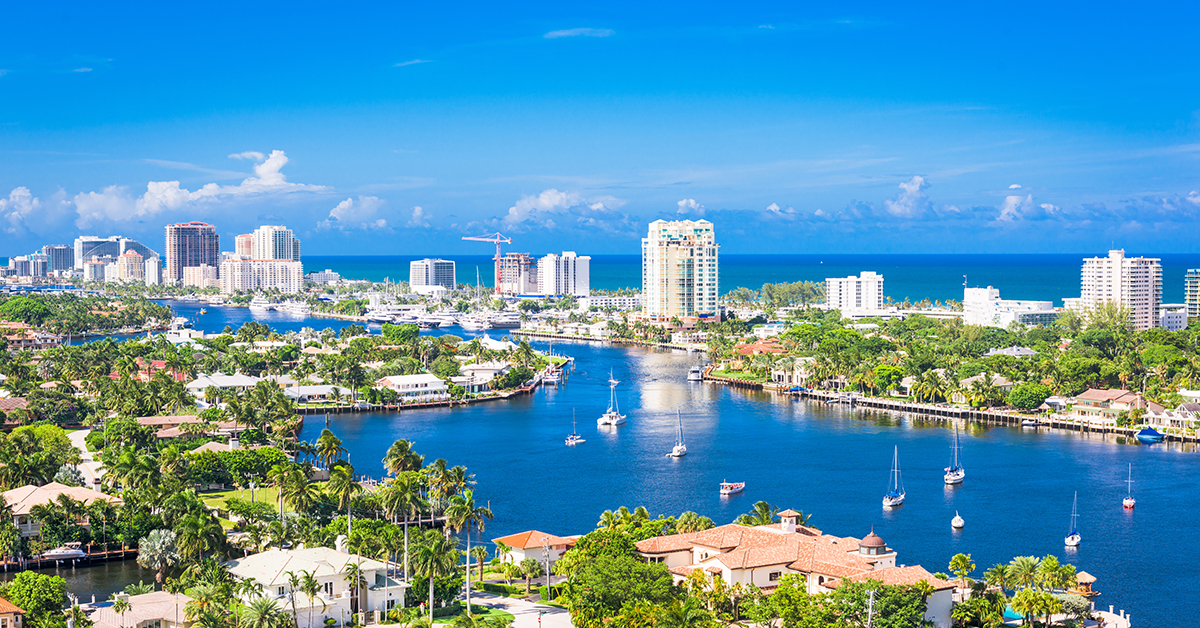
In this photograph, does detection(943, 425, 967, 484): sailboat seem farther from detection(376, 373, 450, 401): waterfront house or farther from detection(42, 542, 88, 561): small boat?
detection(376, 373, 450, 401): waterfront house

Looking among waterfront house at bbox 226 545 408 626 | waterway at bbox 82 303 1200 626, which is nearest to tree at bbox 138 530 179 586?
waterfront house at bbox 226 545 408 626

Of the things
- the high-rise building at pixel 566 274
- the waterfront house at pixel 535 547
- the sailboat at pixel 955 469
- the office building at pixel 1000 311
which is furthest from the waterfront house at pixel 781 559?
the high-rise building at pixel 566 274

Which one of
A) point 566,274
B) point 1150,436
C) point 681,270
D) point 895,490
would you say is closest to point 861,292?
point 681,270

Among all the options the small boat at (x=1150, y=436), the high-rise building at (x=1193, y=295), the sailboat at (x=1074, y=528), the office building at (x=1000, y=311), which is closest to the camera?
the sailboat at (x=1074, y=528)

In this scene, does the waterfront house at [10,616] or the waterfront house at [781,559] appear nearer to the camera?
the waterfront house at [10,616]

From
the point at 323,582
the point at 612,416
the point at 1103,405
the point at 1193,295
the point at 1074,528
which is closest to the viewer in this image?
the point at 323,582

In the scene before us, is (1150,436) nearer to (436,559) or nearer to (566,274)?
(436,559)

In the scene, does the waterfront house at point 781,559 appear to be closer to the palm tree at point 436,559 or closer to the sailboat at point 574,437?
the palm tree at point 436,559
